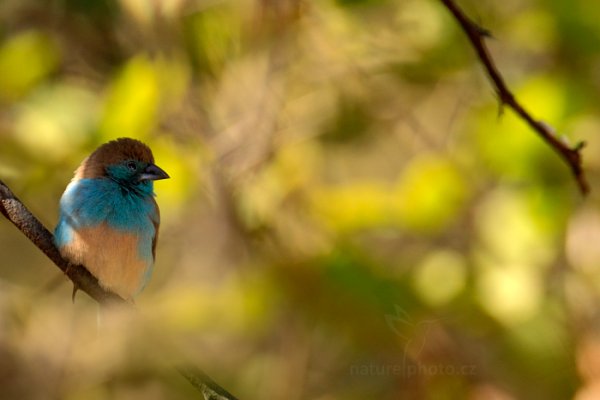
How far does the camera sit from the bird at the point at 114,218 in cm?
244

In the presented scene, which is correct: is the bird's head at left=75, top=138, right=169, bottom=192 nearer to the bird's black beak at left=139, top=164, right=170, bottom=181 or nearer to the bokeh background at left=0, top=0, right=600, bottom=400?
the bird's black beak at left=139, top=164, right=170, bottom=181

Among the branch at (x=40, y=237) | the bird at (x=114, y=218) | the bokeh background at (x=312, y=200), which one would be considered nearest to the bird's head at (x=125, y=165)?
the bird at (x=114, y=218)

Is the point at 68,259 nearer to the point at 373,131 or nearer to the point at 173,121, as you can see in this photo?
the point at 173,121

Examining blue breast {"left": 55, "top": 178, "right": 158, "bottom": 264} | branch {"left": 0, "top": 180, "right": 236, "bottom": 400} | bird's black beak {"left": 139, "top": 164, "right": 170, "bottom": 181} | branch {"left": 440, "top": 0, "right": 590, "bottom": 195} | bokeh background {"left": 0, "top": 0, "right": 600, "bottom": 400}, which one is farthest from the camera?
bokeh background {"left": 0, "top": 0, "right": 600, "bottom": 400}

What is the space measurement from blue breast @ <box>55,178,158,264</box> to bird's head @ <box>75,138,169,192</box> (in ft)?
0.07

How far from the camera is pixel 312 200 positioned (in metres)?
3.90

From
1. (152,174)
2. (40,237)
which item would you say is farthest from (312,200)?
(40,237)

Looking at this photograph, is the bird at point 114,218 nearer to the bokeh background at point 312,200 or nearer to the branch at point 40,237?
the bokeh background at point 312,200

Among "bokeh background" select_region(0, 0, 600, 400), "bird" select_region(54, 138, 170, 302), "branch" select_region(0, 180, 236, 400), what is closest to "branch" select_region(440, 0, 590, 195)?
"branch" select_region(0, 180, 236, 400)

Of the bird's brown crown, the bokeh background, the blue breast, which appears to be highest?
the bird's brown crown

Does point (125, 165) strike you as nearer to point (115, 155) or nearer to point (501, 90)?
point (115, 155)

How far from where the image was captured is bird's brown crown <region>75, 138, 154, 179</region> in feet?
8.95

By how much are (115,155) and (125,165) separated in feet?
0.12

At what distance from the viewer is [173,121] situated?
3.84 m
